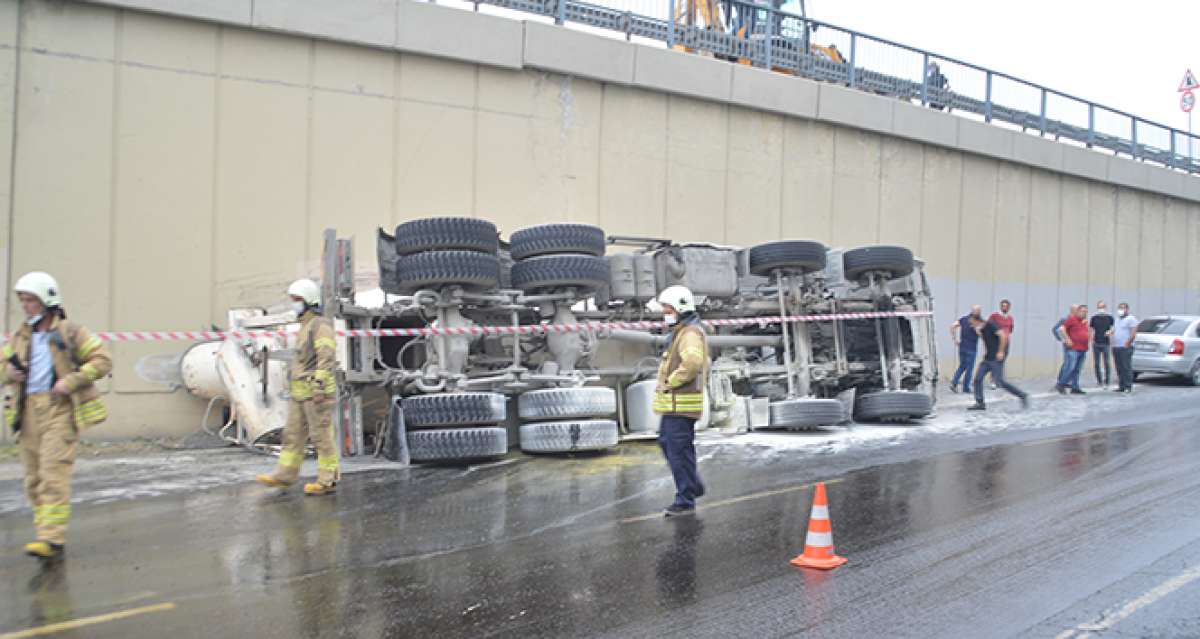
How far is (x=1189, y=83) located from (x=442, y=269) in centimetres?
2684

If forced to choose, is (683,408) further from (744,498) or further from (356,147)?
(356,147)

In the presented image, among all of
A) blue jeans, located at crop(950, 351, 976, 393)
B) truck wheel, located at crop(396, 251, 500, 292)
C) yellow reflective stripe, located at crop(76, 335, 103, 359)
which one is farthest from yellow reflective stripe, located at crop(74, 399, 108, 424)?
blue jeans, located at crop(950, 351, 976, 393)

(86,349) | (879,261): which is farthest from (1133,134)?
(86,349)

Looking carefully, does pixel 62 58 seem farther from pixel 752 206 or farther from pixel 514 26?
pixel 752 206

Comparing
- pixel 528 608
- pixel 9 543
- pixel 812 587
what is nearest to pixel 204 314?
pixel 9 543

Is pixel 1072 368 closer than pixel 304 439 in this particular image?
No

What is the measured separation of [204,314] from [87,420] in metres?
5.43

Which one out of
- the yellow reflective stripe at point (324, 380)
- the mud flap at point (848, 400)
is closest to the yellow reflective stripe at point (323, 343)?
the yellow reflective stripe at point (324, 380)

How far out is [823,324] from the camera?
1211 centimetres

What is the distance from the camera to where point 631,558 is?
5.22 meters

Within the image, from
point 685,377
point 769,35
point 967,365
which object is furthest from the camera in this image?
point 769,35

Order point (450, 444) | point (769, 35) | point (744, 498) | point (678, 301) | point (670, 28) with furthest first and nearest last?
1. point (769, 35)
2. point (670, 28)
3. point (450, 444)
4. point (744, 498)
5. point (678, 301)

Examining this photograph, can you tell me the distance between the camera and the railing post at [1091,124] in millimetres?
22353

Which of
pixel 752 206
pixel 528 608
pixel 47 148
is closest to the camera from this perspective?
pixel 528 608
